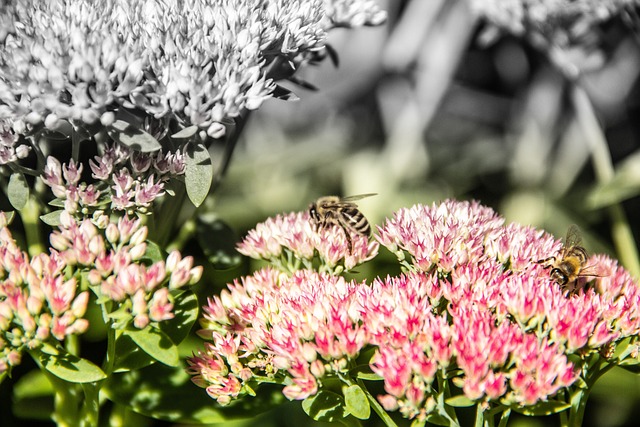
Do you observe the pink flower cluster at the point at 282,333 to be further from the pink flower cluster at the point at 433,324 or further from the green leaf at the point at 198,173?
the green leaf at the point at 198,173

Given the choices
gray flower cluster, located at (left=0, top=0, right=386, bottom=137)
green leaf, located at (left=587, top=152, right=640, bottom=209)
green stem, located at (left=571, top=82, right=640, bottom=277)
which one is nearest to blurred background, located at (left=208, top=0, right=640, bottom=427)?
green stem, located at (left=571, top=82, right=640, bottom=277)

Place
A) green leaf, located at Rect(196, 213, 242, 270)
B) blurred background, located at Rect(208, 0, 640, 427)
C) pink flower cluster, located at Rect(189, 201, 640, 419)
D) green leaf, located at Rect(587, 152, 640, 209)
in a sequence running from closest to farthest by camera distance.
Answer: pink flower cluster, located at Rect(189, 201, 640, 419), green leaf, located at Rect(196, 213, 242, 270), green leaf, located at Rect(587, 152, 640, 209), blurred background, located at Rect(208, 0, 640, 427)

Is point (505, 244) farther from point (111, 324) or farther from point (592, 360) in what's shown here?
point (111, 324)

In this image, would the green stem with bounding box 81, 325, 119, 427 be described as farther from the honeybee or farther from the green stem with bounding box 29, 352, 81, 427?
the honeybee

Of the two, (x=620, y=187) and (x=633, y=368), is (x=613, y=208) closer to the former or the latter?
(x=620, y=187)

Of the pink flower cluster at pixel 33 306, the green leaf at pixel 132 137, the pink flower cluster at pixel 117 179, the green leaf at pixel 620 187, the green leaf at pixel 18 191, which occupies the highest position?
the green leaf at pixel 132 137

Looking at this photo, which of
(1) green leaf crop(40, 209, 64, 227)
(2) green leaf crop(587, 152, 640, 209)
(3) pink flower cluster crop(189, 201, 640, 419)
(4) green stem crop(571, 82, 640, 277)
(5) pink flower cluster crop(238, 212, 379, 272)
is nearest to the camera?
(3) pink flower cluster crop(189, 201, 640, 419)

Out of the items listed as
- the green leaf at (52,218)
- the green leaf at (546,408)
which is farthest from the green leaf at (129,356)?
the green leaf at (546,408)
